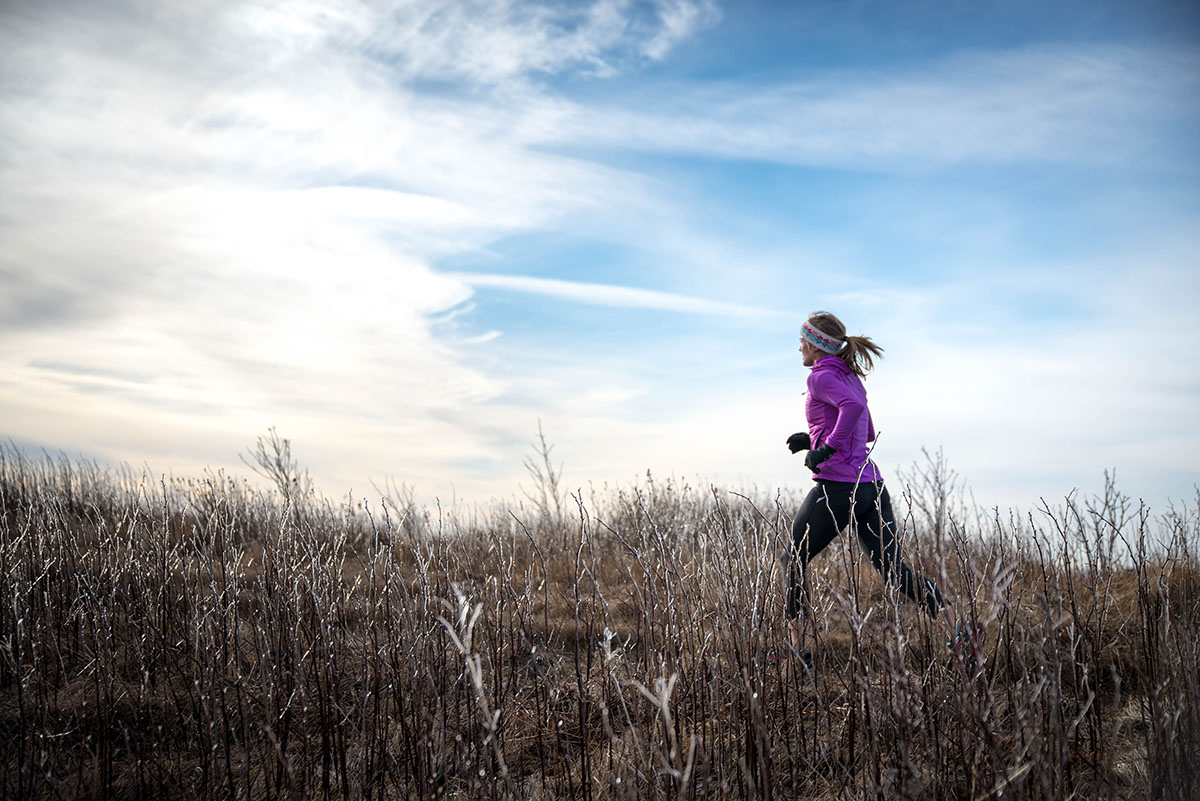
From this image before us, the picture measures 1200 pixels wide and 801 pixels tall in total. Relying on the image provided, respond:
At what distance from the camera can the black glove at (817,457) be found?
12.8 ft

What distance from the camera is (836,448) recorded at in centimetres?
390

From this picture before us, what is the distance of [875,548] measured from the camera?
3951 millimetres

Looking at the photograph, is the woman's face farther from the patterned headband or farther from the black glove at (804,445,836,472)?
the black glove at (804,445,836,472)

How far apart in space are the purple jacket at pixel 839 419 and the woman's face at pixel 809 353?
7cm

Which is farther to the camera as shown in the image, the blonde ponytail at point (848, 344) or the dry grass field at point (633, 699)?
the blonde ponytail at point (848, 344)

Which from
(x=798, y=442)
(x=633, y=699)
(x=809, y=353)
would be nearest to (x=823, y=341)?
(x=809, y=353)

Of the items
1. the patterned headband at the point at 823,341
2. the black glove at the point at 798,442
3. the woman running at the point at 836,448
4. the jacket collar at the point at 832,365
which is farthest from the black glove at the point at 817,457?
the patterned headband at the point at 823,341

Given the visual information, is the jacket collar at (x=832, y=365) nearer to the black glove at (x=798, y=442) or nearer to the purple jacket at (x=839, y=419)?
the purple jacket at (x=839, y=419)

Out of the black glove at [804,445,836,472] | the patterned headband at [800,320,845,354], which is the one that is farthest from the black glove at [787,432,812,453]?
the patterned headband at [800,320,845,354]

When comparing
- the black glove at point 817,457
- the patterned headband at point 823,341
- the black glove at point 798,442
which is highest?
the patterned headband at point 823,341

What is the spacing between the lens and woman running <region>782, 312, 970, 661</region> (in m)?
3.85

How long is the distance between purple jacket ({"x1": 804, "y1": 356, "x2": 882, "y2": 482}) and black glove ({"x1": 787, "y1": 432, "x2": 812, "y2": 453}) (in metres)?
0.06

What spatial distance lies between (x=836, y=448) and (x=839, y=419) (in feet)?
0.50

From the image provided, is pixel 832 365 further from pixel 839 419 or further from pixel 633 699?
pixel 633 699
